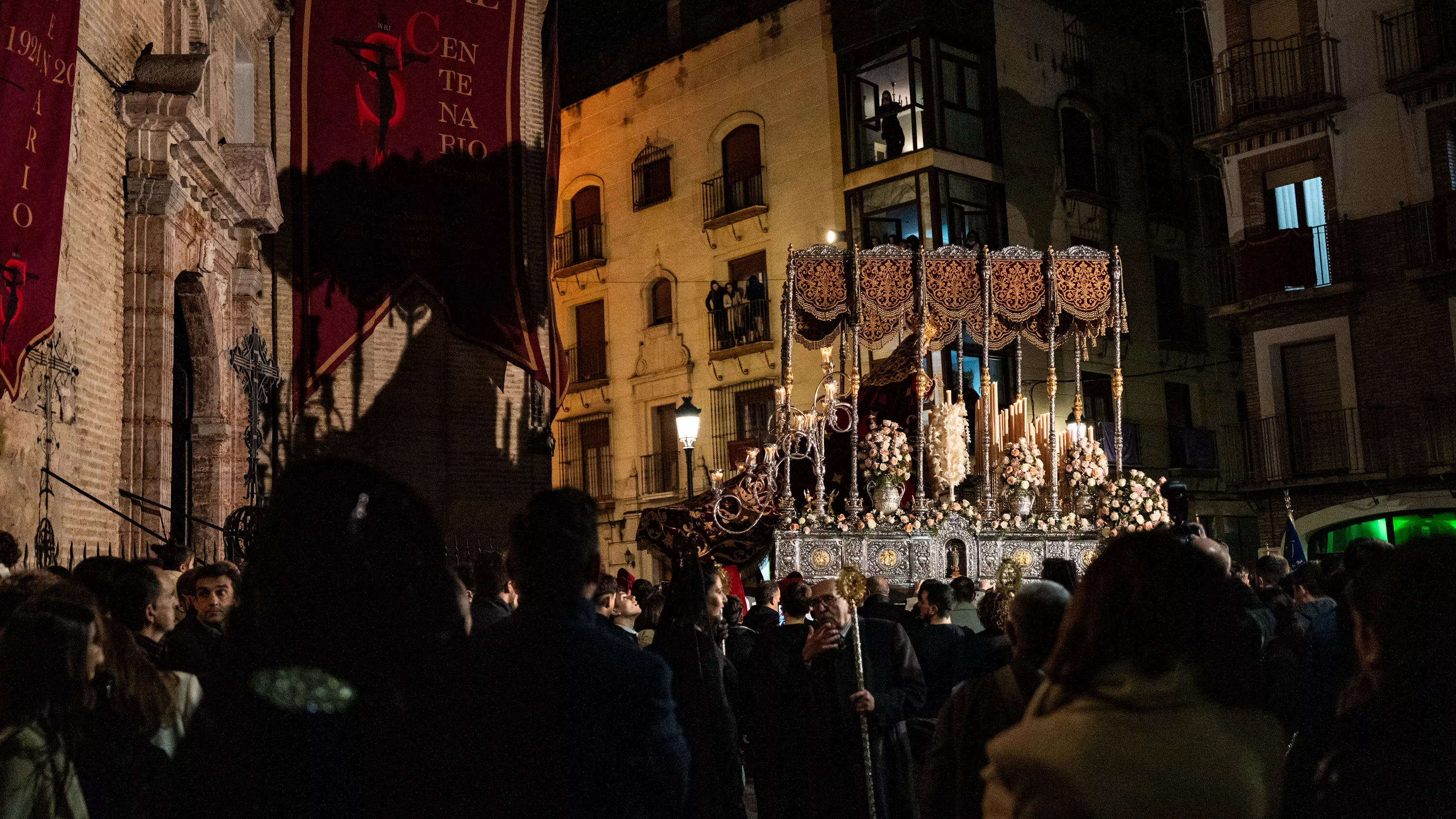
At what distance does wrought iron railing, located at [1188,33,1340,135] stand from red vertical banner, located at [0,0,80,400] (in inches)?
737

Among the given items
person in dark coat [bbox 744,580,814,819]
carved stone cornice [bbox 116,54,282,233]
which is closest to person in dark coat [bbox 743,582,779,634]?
person in dark coat [bbox 744,580,814,819]

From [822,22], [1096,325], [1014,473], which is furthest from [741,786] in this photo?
[822,22]

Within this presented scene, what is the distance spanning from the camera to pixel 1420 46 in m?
20.5

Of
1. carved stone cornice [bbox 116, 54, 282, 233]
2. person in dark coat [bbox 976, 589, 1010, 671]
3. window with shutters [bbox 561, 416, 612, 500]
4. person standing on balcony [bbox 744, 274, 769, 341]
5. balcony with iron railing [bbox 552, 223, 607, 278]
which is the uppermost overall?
balcony with iron railing [bbox 552, 223, 607, 278]

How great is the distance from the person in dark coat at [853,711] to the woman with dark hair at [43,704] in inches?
143

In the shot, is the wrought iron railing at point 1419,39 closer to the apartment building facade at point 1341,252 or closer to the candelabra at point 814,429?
the apartment building facade at point 1341,252

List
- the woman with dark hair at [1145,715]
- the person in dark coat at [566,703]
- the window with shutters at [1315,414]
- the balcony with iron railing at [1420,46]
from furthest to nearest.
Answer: the window with shutters at [1315,414], the balcony with iron railing at [1420,46], the person in dark coat at [566,703], the woman with dark hair at [1145,715]

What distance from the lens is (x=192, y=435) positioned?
559 inches

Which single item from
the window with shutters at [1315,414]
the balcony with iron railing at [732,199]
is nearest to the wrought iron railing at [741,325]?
the balcony with iron railing at [732,199]

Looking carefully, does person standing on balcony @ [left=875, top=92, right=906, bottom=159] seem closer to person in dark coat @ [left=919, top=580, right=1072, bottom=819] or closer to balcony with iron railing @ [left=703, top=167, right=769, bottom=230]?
balcony with iron railing @ [left=703, top=167, right=769, bottom=230]

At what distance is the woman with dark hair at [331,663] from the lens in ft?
8.09

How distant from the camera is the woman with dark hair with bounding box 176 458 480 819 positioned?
246cm

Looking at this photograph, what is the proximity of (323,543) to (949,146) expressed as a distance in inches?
930

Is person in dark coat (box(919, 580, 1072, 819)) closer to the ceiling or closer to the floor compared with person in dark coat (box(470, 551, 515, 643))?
closer to the floor
